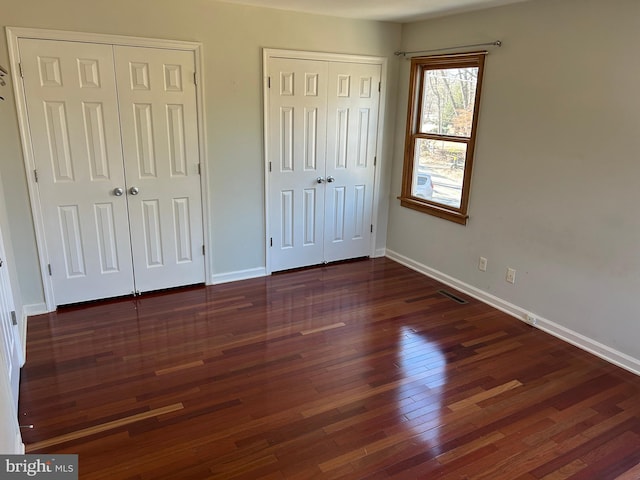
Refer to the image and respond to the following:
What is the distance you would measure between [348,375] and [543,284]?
1.69 metres

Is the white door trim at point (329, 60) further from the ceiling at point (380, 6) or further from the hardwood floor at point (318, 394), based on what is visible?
the hardwood floor at point (318, 394)

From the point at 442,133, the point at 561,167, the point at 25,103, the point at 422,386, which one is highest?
the point at 25,103

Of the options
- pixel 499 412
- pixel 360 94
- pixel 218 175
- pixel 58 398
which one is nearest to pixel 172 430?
pixel 58 398

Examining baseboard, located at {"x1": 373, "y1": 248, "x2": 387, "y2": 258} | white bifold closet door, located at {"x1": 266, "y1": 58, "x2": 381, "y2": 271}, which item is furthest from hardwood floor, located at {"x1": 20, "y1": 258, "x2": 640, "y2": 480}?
baseboard, located at {"x1": 373, "y1": 248, "x2": 387, "y2": 258}

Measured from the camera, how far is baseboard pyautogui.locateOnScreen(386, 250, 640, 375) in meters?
2.96

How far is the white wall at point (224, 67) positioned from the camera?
123 inches

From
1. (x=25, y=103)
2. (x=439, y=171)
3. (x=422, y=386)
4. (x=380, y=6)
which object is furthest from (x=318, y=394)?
(x=380, y=6)

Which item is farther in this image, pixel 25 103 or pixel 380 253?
pixel 380 253

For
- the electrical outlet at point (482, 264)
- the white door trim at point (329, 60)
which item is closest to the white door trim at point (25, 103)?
the white door trim at point (329, 60)

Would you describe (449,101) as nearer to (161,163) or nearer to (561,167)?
(561,167)

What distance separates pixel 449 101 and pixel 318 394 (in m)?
2.80

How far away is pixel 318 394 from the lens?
102 inches

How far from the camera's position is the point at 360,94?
436 cm

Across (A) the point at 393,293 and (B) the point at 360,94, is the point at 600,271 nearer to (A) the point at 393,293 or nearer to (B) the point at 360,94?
(A) the point at 393,293
